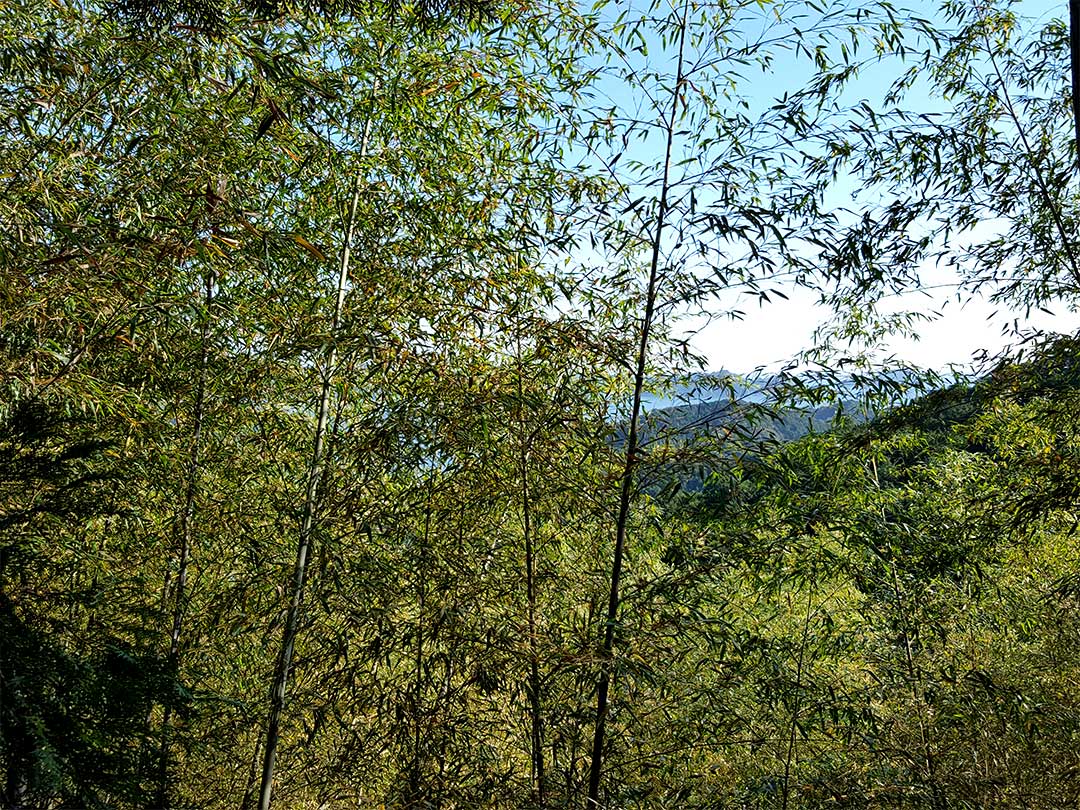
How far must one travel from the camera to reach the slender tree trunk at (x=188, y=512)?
328 cm

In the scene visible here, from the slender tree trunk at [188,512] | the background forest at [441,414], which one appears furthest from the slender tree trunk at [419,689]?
the slender tree trunk at [188,512]

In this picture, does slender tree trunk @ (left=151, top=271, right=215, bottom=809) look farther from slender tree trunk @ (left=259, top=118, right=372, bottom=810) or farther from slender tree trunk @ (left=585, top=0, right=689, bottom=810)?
slender tree trunk @ (left=585, top=0, right=689, bottom=810)

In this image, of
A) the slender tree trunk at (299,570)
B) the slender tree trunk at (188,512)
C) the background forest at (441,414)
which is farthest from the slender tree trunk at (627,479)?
the slender tree trunk at (188,512)

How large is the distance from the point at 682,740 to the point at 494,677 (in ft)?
3.06

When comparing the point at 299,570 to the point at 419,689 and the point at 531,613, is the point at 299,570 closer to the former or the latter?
the point at 419,689

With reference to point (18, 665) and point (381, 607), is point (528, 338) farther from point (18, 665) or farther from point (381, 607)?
point (18, 665)

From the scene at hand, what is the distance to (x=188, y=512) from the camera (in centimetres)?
358

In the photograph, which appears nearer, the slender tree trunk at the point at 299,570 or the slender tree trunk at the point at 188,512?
the slender tree trunk at the point at 299,570

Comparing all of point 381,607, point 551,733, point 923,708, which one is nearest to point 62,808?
point 381,607

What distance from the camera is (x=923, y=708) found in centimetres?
402

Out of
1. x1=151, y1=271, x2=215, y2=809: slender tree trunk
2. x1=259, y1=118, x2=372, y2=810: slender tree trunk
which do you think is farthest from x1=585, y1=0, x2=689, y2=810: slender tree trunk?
x1=151, y1=271, x2=215, y2=809: slender tree trunk

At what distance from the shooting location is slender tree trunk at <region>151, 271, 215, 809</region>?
10.8ft

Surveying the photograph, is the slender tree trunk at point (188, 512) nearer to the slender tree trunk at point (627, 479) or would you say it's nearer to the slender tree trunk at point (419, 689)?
the slender tree trunk at point (419, 689)

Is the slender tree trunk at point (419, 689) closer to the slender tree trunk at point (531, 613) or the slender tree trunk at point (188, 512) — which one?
the slender tree trunk at point (531, 613)
